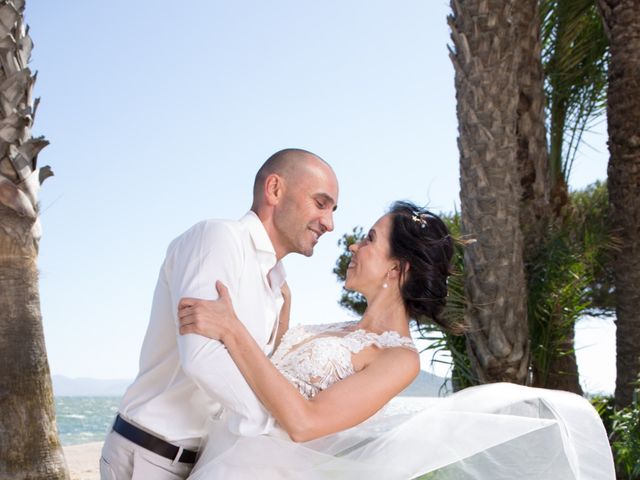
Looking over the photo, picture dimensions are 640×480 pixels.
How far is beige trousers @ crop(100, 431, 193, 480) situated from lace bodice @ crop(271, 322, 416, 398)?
518 mm

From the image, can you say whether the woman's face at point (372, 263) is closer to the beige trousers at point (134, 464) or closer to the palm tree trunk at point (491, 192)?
the beige trousers at point (134, 464)

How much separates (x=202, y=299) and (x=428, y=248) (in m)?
1.35

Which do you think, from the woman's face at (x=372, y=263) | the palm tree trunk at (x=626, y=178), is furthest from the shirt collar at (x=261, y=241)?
the palm tree trunk at (x=626, y=178)

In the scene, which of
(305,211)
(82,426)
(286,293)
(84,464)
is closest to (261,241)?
(305,211)

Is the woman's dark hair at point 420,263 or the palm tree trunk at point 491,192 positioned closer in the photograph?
the woman's dark hair at point 420,263

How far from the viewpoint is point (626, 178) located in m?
8.20

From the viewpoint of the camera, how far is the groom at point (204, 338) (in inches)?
105

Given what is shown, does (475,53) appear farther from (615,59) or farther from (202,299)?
(202,299)

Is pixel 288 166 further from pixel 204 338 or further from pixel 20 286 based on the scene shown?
pixel 20 286

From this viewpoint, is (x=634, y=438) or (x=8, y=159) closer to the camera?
(x=8, y=159)

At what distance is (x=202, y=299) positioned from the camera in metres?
2.72

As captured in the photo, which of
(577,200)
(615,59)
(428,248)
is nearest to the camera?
(428,248)

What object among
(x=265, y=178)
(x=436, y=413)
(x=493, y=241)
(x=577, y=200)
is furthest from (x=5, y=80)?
(x=577, y=200)

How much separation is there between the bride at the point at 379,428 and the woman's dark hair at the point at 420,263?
1.84 feet
